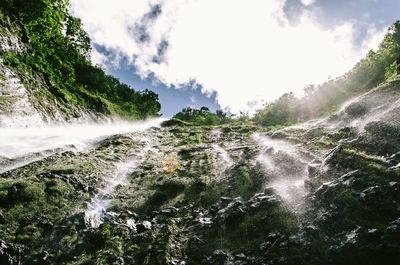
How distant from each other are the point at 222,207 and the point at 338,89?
38217 millimetres

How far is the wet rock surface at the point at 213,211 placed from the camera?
423 inches

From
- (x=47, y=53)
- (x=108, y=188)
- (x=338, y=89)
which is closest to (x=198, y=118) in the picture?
(x=338, y=89)

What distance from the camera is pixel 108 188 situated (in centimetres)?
1841

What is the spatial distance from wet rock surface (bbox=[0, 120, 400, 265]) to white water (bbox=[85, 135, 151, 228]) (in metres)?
0.06

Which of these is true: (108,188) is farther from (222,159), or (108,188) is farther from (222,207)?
(222,159)

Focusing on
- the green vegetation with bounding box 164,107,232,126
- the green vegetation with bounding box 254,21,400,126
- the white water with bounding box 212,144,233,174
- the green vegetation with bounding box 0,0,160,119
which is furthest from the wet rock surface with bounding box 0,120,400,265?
the green vegetation with bounding box 164,107,232,126

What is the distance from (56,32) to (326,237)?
45936mm

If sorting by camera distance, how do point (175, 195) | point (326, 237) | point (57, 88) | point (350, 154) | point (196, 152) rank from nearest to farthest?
point (326, 237)
point (350, 154)
point (175, 195)
point (196, 152)
point (57, 88)

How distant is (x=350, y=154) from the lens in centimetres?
1573

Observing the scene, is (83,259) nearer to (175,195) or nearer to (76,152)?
(175,195)

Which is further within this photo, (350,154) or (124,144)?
(124,144)

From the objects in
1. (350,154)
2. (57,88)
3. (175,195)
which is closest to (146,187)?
(175,195)

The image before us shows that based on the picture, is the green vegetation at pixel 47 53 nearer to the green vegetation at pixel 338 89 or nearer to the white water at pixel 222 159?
the white water at pixel 222 159

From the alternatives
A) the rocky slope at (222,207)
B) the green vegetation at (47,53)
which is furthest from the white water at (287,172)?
the green vegetation at (47,53)
